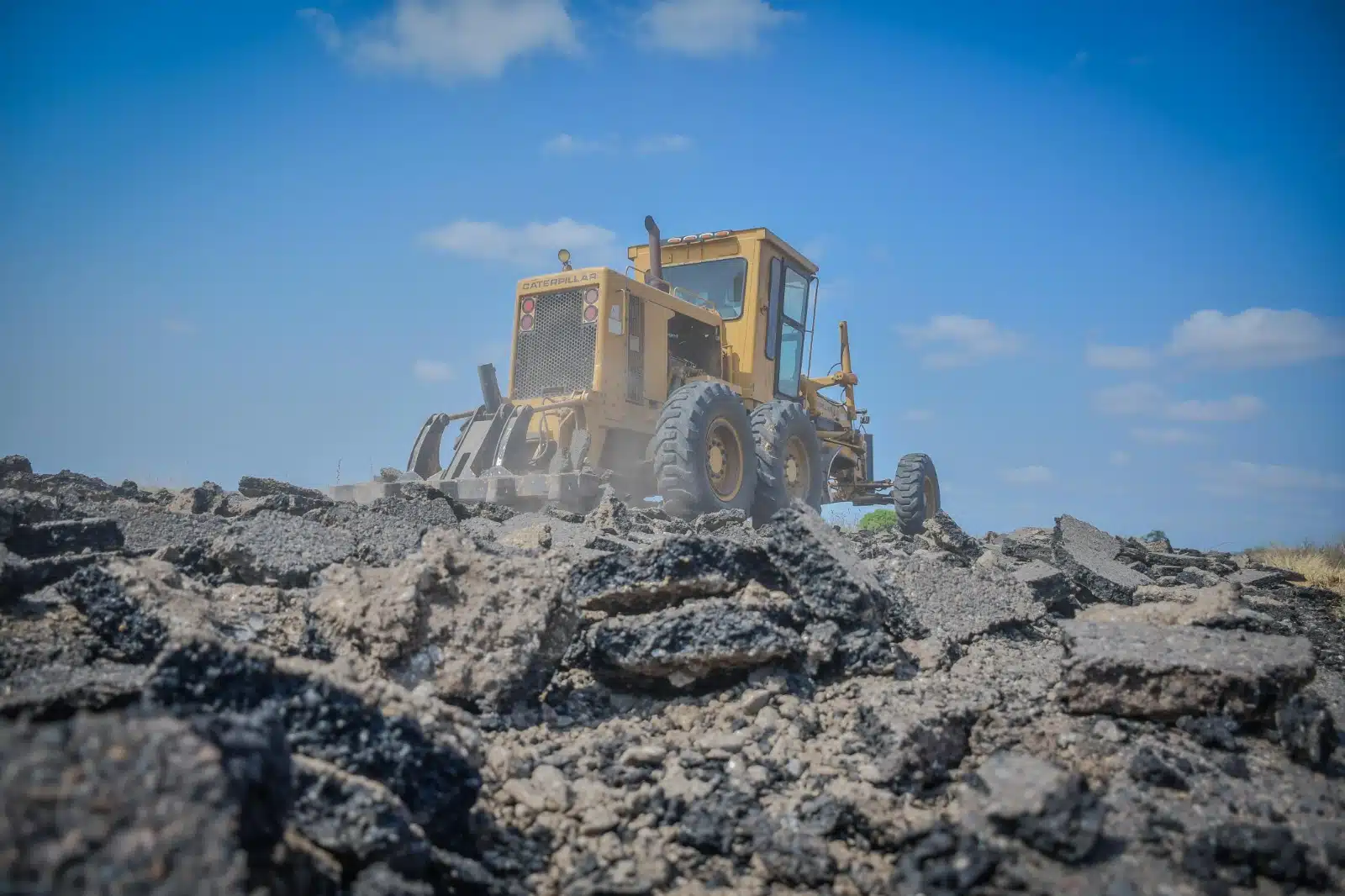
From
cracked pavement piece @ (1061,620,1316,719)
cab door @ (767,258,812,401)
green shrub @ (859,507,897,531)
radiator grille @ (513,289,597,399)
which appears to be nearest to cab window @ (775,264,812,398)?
cab door @ (767,258,812,401)

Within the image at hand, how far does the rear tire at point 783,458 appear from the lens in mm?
9617

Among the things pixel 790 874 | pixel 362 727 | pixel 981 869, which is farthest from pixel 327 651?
pixel 981 869

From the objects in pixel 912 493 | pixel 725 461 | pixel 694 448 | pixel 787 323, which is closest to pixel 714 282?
pixel 787 323

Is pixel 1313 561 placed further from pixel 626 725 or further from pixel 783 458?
pixel 626 725

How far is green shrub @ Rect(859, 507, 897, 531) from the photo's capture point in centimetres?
1689

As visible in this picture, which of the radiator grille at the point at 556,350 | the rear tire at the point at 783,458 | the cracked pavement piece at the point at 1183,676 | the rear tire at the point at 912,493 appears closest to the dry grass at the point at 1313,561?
the rear tire at the point at 912,493

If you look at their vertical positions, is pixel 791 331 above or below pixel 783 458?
above

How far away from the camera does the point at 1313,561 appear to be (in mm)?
11781

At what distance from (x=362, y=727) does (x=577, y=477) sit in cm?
546

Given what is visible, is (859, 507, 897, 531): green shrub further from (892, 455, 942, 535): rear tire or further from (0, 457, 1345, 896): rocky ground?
(0, 457, 1345, 896): rocky ground

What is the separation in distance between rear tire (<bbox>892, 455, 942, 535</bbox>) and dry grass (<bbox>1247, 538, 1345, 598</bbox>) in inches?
171

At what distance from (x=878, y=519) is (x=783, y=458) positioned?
8968mm

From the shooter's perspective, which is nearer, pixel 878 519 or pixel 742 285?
pixel 742 285

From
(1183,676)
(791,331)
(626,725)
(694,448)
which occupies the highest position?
(791,331)
